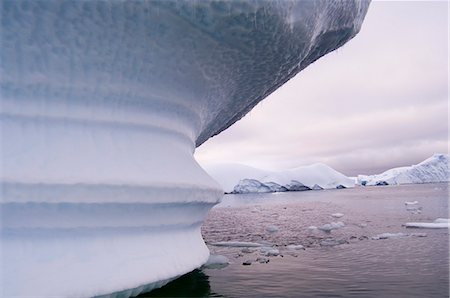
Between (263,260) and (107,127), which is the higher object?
(107,127)

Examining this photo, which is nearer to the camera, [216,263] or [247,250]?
[216,263]

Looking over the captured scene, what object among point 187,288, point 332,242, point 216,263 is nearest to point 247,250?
point 216,263

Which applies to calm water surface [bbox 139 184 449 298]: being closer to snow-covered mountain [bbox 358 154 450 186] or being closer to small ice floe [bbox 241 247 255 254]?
small ice floe [bbox 241 247 255 254]

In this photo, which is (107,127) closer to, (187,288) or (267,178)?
(187,288)

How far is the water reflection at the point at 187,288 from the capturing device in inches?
118

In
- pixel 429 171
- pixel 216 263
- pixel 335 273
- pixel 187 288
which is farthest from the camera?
pixel 429 171

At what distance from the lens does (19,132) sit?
2.35 meters

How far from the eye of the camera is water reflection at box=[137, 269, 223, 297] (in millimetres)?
3008

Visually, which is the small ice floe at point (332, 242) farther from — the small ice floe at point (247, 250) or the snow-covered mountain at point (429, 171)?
the snow-covered mountain at point (429, 171)

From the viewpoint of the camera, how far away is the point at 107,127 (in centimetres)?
269

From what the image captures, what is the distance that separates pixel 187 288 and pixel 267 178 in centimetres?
4660

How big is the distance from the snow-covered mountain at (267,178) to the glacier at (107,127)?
45.4 m

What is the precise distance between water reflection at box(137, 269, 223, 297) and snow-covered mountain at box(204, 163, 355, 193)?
44.5m

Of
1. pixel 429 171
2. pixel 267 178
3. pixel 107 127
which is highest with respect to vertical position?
pixel 429 171
